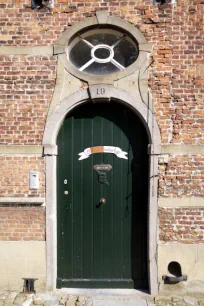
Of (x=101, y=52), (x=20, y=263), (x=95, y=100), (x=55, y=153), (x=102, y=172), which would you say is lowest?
(x=20, y=263)

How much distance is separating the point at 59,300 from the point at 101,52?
12.9 ft

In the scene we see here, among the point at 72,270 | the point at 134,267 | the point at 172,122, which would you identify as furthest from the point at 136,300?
the point at 172,122

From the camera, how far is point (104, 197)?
477 cm

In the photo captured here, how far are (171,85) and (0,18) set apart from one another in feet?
9.47

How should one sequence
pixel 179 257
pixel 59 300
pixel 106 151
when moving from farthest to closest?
pixel 106 151
pixel 179 257
pixel 59 300

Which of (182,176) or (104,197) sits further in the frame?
(104,197)

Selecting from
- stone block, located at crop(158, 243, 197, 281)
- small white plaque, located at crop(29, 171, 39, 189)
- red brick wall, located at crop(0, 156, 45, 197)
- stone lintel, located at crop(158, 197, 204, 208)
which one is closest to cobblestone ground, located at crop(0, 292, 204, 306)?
stone block, located at crop(158, 243, 197, 281)

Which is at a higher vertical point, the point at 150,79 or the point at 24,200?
the point at 150,79

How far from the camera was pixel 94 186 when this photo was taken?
188 inches

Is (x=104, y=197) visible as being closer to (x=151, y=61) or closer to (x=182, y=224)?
(x=182, y=224)

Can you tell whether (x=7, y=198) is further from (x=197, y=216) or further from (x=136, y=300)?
(x=197, y=216)

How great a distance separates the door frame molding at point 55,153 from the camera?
455cm

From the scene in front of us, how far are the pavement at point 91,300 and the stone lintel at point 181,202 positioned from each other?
54.3 inches

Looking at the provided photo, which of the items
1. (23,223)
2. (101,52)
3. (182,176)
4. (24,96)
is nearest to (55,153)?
(24,96)
